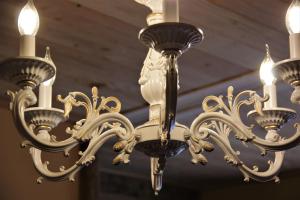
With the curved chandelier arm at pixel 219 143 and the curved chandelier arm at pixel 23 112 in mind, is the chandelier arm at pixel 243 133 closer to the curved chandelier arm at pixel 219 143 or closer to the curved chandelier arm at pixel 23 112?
the curved chandelier arm at pixel 219 143

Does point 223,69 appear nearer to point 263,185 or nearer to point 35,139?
point 35,139

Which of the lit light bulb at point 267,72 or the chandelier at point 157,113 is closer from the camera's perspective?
the chandelier at point 157,113

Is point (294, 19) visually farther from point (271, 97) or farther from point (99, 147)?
point (99, 147)

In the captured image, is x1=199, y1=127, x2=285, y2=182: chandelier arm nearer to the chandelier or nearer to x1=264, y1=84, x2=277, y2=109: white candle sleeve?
the chandelier

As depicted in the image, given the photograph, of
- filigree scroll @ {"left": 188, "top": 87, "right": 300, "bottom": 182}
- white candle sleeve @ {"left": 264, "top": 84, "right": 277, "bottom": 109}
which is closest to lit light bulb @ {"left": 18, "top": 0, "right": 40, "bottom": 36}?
filigree scroll @ {"left": 188, "top": 87, "right": 300, "bottom": 182}

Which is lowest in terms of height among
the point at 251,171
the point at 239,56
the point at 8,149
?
the point at 251,171

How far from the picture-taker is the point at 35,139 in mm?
1296

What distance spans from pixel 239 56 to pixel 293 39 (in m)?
0.99

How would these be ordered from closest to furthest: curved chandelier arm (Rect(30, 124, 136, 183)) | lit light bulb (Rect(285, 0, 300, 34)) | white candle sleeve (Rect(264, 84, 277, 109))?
lit light bulb (Rect(285, 0, 300, 34)) < curved chandelier arm (Rect(30, 124, 136, 183)) < white candle sleeve (Rect(264, 84, 277, 109))

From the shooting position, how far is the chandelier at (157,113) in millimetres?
1181

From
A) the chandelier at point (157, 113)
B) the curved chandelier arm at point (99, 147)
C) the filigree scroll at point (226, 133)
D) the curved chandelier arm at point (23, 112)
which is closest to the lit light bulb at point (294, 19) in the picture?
the chandelier at point (157, 113)

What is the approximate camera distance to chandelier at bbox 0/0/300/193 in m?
1.18

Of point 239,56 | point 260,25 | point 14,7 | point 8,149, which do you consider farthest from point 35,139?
point 8,149

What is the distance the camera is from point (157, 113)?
150cm
